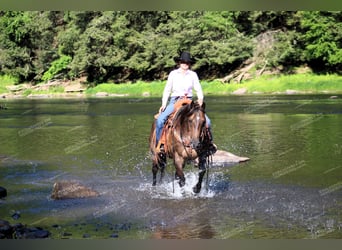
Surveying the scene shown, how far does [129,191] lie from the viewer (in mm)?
11766

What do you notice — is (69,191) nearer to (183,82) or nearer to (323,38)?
(183,82)

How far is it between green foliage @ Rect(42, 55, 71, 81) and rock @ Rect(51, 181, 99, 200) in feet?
191

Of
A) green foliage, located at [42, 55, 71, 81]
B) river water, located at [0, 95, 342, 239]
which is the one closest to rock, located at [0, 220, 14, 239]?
river water, located at [0, 95, 342, 239]

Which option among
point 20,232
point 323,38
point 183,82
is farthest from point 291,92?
point 20,232

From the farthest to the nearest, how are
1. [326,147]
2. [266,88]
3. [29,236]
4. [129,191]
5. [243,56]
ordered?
[243,56] < [266,88] < [326,147] < [129,191] < [29,236]

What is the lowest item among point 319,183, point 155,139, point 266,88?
point 266,88

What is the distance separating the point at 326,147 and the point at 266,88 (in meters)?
36.3

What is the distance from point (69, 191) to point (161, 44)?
5014cm

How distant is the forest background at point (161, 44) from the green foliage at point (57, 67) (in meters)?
0.11

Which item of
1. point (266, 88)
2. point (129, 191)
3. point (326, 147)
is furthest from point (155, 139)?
point (266, 88)

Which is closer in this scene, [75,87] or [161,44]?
[161,44]

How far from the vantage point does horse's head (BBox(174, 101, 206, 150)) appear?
33.8 ft

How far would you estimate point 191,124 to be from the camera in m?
10.4

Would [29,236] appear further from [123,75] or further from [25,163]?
[123,75]
